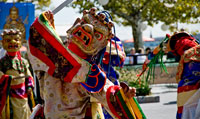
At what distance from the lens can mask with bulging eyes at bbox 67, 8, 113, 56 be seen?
416 cm

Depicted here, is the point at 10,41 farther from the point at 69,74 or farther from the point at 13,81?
the point at 69,74

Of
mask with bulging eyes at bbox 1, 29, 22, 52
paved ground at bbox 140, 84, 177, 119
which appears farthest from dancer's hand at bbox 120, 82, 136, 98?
paved ground at bbox 140, 84, 177, 119

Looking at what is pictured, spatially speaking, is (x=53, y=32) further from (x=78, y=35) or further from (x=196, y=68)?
(x=196, y=68)

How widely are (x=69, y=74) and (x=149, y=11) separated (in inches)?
822

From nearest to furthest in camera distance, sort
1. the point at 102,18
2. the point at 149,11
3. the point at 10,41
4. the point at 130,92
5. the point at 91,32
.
→ the point at 130,92 → the point at 91,32 → the point at 102,18 → the point at 10,41 → the point at 149,11

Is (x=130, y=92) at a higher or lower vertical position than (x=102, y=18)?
lower

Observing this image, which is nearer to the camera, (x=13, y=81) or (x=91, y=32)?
(x=91, y=32)

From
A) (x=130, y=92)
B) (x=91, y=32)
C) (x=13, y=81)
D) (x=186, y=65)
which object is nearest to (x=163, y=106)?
(x=13, y=81)

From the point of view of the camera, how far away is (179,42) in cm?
654

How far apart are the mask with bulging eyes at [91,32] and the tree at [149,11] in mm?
18329

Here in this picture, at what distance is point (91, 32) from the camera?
4.19 metres

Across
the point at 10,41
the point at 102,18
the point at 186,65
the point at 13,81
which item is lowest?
the point at 13,81

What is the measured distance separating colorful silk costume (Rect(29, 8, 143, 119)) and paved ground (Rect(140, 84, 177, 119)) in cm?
499

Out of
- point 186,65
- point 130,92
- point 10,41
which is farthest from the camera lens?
point 10,41
